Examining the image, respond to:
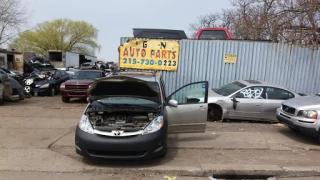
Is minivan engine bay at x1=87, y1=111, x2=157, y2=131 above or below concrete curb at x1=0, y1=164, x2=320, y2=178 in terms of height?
above

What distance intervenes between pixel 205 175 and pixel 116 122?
1.92m

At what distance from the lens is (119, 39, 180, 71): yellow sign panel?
12095 mm

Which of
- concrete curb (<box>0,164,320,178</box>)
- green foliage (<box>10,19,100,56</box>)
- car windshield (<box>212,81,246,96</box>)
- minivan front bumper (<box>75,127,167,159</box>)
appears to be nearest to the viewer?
minivan front bumper (<box>75,127,167,159</box>)

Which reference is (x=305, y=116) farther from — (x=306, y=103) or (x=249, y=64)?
(x=249, y=64)

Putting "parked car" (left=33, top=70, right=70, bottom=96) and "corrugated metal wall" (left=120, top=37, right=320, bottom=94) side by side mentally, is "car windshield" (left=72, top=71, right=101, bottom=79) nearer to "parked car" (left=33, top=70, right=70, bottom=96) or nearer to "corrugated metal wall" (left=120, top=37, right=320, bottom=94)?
"parked car" (left=33, top=70, right=70, bottom=96)

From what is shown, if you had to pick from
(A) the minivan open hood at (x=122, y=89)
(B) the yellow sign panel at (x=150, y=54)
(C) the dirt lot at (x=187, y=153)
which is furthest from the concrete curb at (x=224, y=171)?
(B) the yellow sign panel at (x=150, y=54)

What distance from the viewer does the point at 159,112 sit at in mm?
5820

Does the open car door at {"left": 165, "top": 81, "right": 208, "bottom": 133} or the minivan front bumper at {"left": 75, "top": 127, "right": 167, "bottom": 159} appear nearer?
the minivan front bumper at {"left": 75, "top": 127, "right": 167, "bottom": 159}

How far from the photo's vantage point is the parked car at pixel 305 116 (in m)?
7.15

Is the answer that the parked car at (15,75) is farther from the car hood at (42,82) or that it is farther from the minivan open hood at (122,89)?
the minivan open hood at (122,89)

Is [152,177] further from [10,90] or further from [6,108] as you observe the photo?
[10,90]

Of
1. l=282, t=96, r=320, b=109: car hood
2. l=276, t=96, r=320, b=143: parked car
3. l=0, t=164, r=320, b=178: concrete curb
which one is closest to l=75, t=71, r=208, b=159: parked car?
l=0, t=164, r=320, b=178: concrete curb

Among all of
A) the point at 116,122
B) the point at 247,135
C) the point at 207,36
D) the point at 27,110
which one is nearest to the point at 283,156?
the point at 247,135

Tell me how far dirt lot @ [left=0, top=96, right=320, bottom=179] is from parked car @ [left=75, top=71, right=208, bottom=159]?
0.36 m
